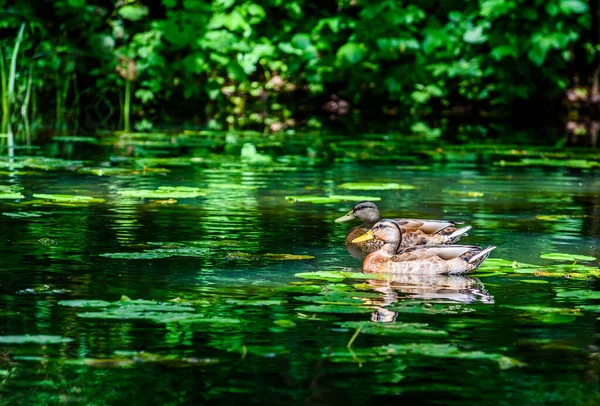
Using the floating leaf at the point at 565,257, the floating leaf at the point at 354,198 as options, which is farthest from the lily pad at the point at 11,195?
the floating leaf at the point at 565,257

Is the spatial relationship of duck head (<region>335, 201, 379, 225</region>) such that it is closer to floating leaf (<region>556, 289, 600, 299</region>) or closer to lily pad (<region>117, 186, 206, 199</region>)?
lily pad (<region>117, 186, 206, 199</region>)

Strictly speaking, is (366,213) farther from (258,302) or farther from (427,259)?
(258,302)

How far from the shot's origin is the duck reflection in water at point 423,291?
Result: 6000mm

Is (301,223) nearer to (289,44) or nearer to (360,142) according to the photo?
(360,142)

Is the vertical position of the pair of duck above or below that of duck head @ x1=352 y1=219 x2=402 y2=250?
below

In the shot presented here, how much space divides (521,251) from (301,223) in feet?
5.82

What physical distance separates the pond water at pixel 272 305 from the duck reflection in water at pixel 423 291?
0.01 meters

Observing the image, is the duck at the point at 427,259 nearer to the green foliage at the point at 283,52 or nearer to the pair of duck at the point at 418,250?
the pair of duck at the point at 418,250

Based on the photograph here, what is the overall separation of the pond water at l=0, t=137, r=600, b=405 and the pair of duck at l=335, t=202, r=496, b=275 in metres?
0.12

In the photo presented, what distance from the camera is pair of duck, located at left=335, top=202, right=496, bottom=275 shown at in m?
6.85

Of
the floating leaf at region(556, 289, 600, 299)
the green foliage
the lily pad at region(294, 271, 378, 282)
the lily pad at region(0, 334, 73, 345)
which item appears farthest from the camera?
the green foliage

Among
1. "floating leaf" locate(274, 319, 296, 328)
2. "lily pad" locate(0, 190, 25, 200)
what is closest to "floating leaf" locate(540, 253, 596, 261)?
"floating leaf" locate(274, 319, 296, 328)

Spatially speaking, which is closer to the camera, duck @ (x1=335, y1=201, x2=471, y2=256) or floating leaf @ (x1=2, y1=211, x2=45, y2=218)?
duck @ (x1=335, y1=201, x2=471, y2=256)

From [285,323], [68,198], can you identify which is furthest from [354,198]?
[285,323]
